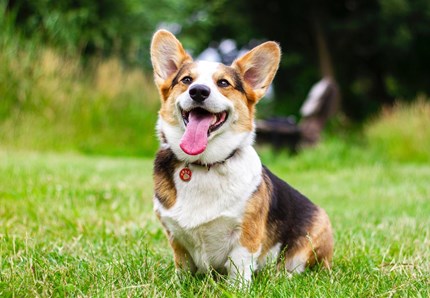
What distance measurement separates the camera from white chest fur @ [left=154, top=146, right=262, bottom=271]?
297cm

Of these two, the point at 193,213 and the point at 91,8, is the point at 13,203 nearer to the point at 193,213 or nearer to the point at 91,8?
the point at 193,213

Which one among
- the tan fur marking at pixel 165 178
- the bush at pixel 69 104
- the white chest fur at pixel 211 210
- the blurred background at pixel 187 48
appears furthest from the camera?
the blurred background at pixel 187 48

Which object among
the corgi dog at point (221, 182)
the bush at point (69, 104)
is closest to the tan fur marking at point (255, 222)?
the corgi dog at point (221, 182)

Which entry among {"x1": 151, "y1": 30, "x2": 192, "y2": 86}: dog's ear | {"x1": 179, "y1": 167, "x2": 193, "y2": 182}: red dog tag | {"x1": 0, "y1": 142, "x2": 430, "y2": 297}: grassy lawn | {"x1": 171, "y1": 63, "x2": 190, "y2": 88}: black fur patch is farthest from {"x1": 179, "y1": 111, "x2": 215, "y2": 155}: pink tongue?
{"x1": 0, "y1": 142, "x2": 430, "y2": 297}: grassy lawn

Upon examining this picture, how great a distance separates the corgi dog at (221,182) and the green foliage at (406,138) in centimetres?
911

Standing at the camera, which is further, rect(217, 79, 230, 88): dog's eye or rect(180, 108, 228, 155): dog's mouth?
rect(217, 79, 230, 88): dog's eye

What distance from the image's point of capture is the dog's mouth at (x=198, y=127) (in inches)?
119

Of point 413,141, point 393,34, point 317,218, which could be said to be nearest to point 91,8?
point 413,141

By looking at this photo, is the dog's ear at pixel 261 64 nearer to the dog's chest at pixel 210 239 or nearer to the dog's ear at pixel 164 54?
the dog's ear at pixel 164 54

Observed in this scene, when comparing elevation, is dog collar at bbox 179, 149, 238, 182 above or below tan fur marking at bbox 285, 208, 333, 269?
above

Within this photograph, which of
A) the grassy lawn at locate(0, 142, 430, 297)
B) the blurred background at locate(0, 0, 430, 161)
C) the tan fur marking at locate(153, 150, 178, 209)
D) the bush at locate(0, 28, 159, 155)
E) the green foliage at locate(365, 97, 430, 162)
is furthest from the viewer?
the green foliage at locate(365, 97, 430, 162)

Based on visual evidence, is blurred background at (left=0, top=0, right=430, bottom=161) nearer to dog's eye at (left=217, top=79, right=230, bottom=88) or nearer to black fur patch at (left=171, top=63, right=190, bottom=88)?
black fur patch at (left=171, top=63, right=190, bottom=88)

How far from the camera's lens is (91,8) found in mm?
14766

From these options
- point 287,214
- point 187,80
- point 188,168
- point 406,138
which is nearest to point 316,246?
point 287,214
